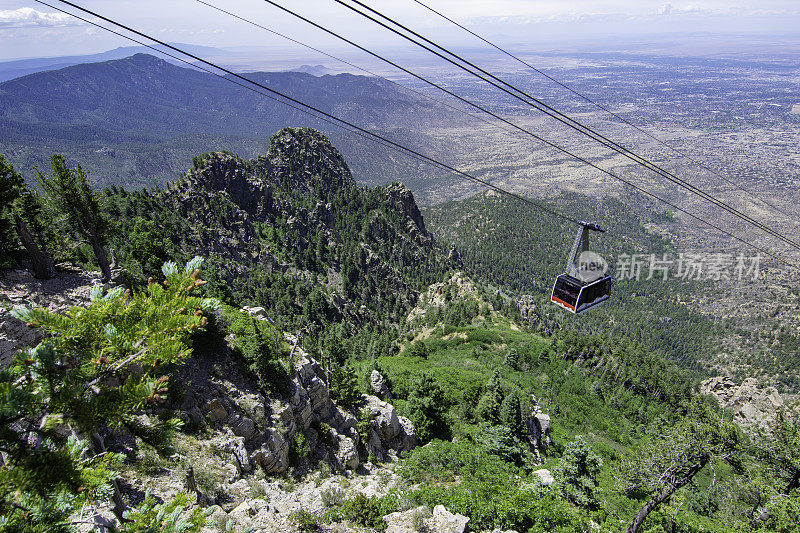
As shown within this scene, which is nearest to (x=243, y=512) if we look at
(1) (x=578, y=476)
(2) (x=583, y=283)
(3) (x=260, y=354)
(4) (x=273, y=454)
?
(4) (x=273, y=454)

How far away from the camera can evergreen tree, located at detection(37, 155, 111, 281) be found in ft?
89.2

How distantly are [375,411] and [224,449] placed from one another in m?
16.1

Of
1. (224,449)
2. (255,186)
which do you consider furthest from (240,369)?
(255,186)

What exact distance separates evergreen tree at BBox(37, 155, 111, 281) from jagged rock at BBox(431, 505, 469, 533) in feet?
104

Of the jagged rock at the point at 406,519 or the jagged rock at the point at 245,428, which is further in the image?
the jagged rock at the point at 245,428

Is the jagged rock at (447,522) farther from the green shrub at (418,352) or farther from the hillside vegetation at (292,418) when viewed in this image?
the green shrub at (418,352)

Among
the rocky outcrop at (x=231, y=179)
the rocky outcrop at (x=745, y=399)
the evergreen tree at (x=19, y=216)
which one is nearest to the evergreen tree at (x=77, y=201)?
the evergreen tree at (x=19, y=216)

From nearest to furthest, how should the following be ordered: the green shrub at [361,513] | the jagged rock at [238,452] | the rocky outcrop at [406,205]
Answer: the green shrub at [361,513]
the jagged rock at [238,452]
the rocky outcrop at [406,205]

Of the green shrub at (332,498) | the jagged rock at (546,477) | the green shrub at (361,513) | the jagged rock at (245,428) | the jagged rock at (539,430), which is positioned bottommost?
the jagged rock at (539,430)

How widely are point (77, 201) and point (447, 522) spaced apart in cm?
3481

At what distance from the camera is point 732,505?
30.7 metres

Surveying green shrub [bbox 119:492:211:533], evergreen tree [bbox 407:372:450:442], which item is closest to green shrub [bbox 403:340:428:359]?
evergreen tree [bbox 407:372:450:442]

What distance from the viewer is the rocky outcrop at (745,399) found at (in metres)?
75.0

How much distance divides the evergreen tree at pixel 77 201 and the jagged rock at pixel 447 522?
104 feet
